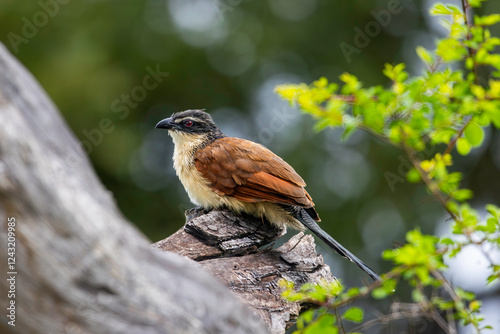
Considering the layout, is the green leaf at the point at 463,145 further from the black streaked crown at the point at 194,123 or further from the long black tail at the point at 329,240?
the black streaked crown at the point at 194,123

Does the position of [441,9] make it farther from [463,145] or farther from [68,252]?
[68,252]

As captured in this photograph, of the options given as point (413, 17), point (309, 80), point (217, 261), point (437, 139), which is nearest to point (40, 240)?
point (437, 139)

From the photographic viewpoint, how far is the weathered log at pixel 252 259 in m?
3.68

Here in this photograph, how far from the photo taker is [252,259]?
4062 millimetres

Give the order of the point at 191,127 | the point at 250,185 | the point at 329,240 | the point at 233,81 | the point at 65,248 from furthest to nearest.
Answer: the point at 233,81, the point at 191,127, the point at 250,185, the point at 329,240, the point at 65,248

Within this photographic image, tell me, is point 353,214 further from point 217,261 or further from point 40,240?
point 40,240

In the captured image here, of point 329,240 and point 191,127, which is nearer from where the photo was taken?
point 329,240

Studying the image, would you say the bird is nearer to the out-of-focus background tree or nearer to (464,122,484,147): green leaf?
(464,122,484,147): green leaf

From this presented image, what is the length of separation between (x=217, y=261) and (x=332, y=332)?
2.05 meters

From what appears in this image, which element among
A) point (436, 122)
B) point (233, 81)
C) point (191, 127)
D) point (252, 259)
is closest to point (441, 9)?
point (436, 122)

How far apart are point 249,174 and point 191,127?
125 cm

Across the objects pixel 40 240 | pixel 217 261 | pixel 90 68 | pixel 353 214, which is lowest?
pixel 353 214

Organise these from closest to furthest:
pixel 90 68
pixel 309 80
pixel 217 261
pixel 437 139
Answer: pixel 437 139, pixel 217 261, pixel 90 68, pixel 309 80

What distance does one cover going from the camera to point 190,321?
1.96 m
